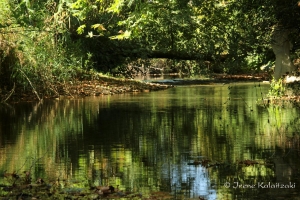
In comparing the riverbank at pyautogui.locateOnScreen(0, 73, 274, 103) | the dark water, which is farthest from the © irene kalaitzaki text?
the riverbank at pyautogui.locateOnScreen(0, 73, 274, 103)

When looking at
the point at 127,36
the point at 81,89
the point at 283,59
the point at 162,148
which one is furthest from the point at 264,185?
the point at 81,89

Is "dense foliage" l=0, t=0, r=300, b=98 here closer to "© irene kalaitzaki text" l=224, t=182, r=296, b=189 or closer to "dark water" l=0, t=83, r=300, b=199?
"dark water" l=0, t=83, r=300, b=199

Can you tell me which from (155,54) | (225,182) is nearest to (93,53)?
(155,54)

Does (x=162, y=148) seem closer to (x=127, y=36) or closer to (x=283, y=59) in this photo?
(x=283, y=59)

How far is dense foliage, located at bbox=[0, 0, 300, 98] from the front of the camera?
57.6 ft

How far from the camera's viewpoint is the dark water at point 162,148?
763 cm

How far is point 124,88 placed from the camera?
3059cm

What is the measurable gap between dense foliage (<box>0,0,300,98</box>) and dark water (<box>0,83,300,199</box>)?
220 centimetres

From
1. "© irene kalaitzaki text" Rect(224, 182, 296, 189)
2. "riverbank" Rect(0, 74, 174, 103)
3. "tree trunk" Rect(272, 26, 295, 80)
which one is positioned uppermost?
"tree trunk" Rect(272, 26, 295, 80)

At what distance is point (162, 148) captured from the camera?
10.7 m

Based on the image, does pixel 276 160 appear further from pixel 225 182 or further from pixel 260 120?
pixel 260 120

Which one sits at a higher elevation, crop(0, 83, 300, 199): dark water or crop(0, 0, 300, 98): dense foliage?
crop(0, 0, 300, 98): dense foliage

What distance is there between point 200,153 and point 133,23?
16716mm

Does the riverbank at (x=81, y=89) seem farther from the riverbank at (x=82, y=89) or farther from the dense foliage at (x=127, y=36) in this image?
the dense foliage at (x=127, y=36)
